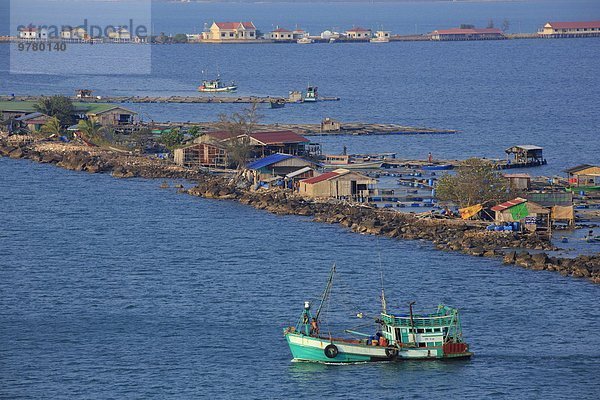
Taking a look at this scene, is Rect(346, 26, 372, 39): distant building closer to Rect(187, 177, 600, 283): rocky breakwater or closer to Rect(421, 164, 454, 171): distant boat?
Rect(421, 164, 454, 171): distant boat

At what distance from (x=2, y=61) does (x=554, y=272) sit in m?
98.6

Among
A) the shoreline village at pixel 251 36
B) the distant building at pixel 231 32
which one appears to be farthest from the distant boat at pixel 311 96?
the shoreline village at pixel 251 36

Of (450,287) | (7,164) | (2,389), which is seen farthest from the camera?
(7,164)

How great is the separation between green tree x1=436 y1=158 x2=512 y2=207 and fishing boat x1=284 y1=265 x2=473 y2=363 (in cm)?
1572

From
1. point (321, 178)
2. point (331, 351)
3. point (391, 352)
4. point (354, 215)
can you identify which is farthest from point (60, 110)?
point (391, 352)

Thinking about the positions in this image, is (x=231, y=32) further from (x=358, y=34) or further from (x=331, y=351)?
(x=331, y=351)

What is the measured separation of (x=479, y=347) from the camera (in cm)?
3272

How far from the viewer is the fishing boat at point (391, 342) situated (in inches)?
1235

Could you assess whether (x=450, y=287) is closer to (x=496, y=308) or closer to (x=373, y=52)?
(x=496, y=308)

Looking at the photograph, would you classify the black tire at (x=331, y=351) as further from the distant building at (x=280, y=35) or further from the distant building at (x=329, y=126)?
the distant building at (x=280, y=35)

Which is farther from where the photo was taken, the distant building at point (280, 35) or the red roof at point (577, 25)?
the distant building at point (280, 35)

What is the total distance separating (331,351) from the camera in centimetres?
3131

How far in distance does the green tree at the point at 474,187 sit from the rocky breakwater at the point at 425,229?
68.7 inches

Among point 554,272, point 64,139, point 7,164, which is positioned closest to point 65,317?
point 554,272
